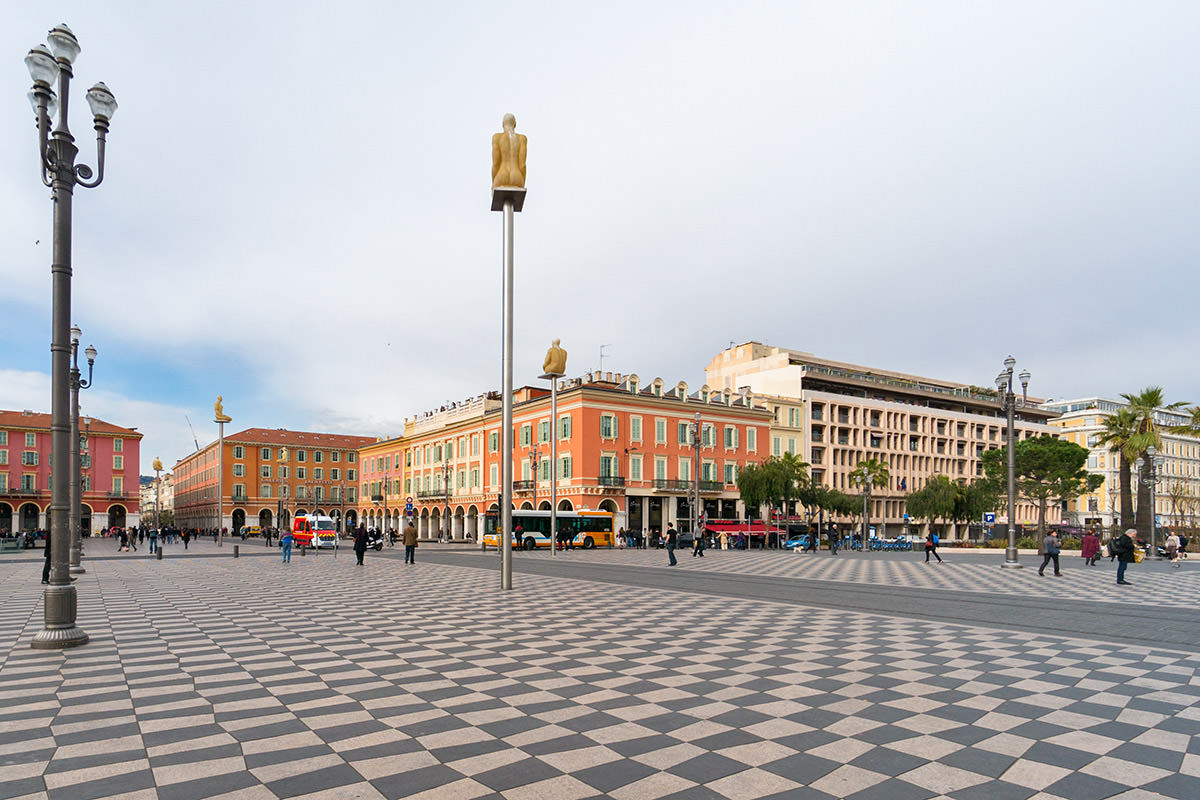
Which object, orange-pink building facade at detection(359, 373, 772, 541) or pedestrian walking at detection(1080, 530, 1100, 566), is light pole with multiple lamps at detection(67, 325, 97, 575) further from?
pedestrian walking at detection(1080, 530, 1100, 566)

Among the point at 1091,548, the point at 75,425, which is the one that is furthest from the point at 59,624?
the point at 1091,548

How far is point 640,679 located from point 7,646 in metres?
8.63

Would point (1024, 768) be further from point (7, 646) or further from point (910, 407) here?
point (910, 407)

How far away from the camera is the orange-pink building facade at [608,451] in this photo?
56094 mm

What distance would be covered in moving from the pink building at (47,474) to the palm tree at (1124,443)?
8665 centimetres

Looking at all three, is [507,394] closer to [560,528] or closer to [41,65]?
[41,65]

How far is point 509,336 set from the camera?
18.2m

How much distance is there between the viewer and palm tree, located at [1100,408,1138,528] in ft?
120

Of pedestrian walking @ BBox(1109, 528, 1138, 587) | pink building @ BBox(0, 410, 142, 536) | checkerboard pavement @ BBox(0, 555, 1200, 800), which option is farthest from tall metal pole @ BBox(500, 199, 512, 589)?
pink building @ BBox(0, 410, 142, 536)

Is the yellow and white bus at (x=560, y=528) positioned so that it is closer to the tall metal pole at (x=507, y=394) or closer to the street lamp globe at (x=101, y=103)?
the tall metal pole at (x=507, y=394)

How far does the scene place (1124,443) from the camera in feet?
124

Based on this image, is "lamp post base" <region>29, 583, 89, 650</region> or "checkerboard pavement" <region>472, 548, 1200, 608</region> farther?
"checkerboard pavement" <region>472, 548, 1200, 608</region>

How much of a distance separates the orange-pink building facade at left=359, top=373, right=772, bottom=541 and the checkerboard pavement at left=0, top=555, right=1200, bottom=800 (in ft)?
135

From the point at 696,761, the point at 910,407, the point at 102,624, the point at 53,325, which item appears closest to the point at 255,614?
the point at 102,624
